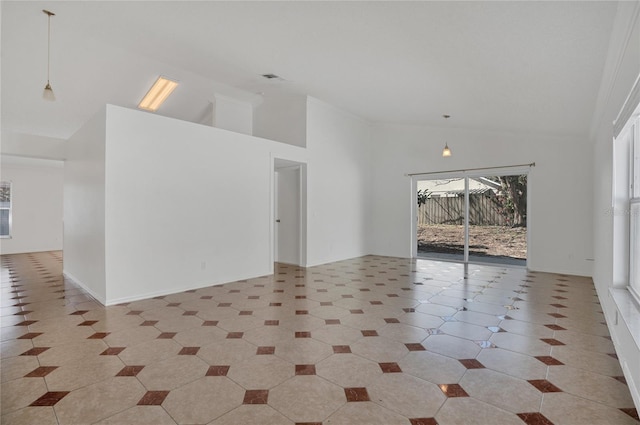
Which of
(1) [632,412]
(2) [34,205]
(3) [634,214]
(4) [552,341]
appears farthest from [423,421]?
(2) [34,205]

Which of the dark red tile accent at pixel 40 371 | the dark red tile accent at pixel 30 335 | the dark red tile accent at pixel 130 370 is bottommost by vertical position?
the dark red tile accent at pixel 30 335

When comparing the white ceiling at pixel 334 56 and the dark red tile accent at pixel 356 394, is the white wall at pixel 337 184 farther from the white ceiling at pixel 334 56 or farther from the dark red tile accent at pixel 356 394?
the dark red tile accent at pixel 356 394

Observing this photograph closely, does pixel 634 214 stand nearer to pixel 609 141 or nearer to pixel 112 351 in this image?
pixel 609 141

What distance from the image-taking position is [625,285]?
9.60 feet

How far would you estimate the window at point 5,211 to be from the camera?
31.1 ft

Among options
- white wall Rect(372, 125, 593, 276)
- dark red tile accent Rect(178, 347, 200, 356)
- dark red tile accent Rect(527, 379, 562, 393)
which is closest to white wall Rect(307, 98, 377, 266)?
white wall Rect(372, 125, 593, 276)

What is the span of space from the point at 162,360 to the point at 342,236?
219 inches

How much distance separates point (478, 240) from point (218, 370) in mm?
6510

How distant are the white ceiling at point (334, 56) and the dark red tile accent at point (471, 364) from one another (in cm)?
277

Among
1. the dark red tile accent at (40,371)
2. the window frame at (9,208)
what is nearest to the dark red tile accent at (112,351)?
the dark red tile accent at (40,371)

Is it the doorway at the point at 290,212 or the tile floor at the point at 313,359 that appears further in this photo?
the doorway at the point at 290,212

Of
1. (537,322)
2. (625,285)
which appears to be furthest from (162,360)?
(625,285)

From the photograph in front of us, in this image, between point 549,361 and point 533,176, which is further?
point 533,176

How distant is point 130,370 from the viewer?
2385 millimetres
